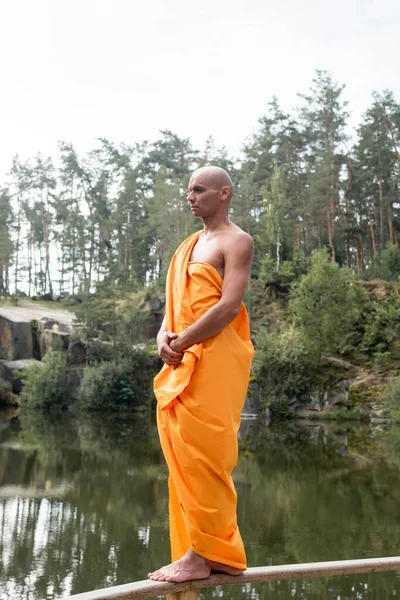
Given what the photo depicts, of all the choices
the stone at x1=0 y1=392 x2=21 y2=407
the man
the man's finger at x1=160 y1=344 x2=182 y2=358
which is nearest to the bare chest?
the man

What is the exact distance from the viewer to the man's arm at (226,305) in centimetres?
285

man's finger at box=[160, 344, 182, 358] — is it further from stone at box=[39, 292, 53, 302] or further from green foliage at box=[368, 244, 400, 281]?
stone at box=[39, 292, 53, 302]

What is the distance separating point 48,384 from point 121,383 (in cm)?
289

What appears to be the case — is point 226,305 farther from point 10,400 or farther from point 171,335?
point 10,400

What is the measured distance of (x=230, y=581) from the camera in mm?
2729

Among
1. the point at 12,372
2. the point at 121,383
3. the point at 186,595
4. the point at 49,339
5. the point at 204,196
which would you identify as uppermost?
the point at 49,339

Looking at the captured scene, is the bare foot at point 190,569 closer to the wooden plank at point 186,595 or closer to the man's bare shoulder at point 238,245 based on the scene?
the wooden plank at point 186,595

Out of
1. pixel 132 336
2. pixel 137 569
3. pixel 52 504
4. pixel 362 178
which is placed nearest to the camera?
Result: pixel 137 569

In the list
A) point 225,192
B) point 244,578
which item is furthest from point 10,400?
point 244,578

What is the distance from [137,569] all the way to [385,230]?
31.7 m

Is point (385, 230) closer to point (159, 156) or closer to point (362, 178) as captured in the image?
point (362, 178)

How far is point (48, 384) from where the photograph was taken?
94.9 ft

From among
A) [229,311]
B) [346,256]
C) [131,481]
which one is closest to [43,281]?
[346,256]

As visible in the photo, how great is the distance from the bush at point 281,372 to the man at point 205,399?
24554 mm
